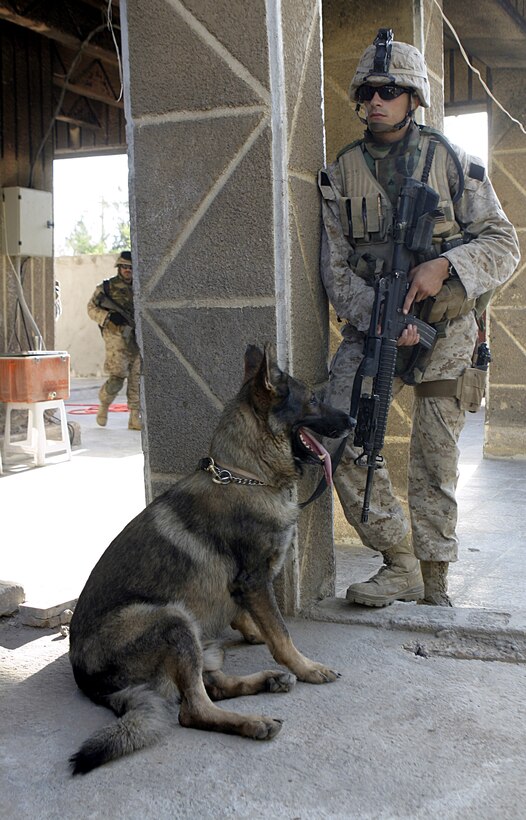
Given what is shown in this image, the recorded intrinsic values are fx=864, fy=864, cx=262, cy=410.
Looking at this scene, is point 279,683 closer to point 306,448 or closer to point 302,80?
point 306,448

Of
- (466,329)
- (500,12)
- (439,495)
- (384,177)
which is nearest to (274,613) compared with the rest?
(439,495)

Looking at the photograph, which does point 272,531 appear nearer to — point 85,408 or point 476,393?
point 476,393

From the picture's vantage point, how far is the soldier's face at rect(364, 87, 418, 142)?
3506mm

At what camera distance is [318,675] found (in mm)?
2807

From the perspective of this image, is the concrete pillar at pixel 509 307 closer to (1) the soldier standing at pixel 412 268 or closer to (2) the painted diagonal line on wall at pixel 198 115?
(1) the soldier standing at pixel 412 268

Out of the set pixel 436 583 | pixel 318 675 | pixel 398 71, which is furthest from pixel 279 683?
pixel 398 71

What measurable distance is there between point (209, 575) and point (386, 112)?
2.01 m

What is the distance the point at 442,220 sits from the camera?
3537 millimetres

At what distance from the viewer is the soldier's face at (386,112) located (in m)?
3.51

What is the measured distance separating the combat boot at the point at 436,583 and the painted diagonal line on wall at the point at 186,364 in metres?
1.21

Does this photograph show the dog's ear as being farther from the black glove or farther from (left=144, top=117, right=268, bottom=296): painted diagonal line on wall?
the black glove

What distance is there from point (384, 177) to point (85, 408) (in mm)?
10024

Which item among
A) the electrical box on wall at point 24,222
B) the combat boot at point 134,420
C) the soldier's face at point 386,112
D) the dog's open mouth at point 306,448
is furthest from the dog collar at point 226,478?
the combat boot at point 134,420

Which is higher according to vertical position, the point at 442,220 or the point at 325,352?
the point at 442,220
